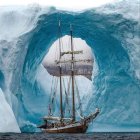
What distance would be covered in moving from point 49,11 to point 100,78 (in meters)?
4.79

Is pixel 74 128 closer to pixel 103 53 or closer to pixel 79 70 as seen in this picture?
pixel 103 53

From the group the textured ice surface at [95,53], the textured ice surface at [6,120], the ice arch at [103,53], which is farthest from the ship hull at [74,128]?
the textured ice surface at [6,120]

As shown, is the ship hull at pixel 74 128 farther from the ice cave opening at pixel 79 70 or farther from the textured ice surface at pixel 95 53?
the ice cave opening at pixel 79 70

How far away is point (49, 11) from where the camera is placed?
74.9ft

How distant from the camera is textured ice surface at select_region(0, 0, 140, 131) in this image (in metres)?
22.1

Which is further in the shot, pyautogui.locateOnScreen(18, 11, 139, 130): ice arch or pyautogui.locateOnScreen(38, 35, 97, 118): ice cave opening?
pyautogui.locateOnScreen(38, 35, 97, 118): ice cave opening

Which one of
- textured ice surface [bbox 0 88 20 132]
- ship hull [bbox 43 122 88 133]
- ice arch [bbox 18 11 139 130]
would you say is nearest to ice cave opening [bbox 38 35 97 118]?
ice arch [bbox 18 11 139 130]

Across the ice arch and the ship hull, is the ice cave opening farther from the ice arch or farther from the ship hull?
the ship hull

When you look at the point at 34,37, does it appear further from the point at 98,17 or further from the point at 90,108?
the point at 90,108

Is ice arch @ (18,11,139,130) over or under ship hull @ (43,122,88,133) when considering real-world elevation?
over

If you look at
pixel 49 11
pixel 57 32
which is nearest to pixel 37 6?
pixel 49 11

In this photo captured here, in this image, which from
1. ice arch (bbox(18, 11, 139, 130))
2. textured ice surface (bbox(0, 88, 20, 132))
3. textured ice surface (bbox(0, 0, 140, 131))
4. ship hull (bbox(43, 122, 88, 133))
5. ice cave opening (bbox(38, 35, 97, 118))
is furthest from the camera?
ice cave opening (bbox(38, 35, 97, 118))

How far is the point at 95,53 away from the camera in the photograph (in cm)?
2602

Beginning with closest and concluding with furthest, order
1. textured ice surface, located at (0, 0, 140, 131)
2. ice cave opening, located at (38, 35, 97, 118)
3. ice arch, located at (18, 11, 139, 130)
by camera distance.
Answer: textured ice surface, located at (0, 0, 140, 131)
ice arch, located at (18, 11, 139, 130)
ice cave opening, located at (38, 35, 97, 118)
